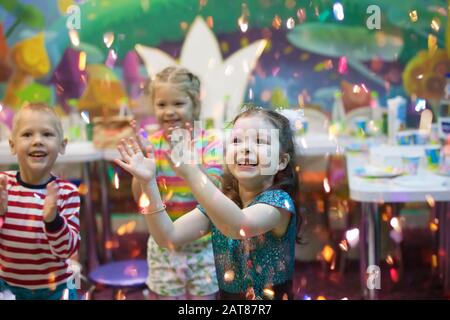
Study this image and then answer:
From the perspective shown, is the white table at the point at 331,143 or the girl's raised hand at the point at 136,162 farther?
the white table at the point at 331,143

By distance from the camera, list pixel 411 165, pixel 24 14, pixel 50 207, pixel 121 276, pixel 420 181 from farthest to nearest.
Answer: pixel 24 14, pixel 121 276, pixel 411 165, pixel 420 181, pixel 50 207

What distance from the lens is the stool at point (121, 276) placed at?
2.71 metres

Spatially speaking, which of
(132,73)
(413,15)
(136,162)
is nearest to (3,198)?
(136,162)

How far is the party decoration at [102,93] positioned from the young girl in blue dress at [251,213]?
82.5 inches

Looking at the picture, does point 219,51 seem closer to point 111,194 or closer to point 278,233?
point 111,194

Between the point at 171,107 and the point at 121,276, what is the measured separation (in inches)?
41.0

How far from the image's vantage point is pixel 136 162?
4.70ft

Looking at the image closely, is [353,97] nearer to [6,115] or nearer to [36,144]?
[6,115]

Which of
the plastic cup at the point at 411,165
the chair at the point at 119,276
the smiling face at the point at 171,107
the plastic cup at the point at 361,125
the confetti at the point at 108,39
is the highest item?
the confetti at the point at 108,39

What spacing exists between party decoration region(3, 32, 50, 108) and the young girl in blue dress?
2.35 metres

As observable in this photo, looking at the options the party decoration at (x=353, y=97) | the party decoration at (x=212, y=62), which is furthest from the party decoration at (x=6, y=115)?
the party decoration at (x=353, y=97)

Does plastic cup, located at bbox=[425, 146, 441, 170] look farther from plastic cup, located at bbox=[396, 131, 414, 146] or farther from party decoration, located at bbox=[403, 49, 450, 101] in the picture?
party decoration, located at bbox=[403, 49, 450, 101]

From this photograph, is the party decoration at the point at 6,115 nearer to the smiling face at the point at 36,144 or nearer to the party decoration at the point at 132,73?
the party decoration at the point at 132,73

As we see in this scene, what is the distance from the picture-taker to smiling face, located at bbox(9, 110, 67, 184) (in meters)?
1.78
